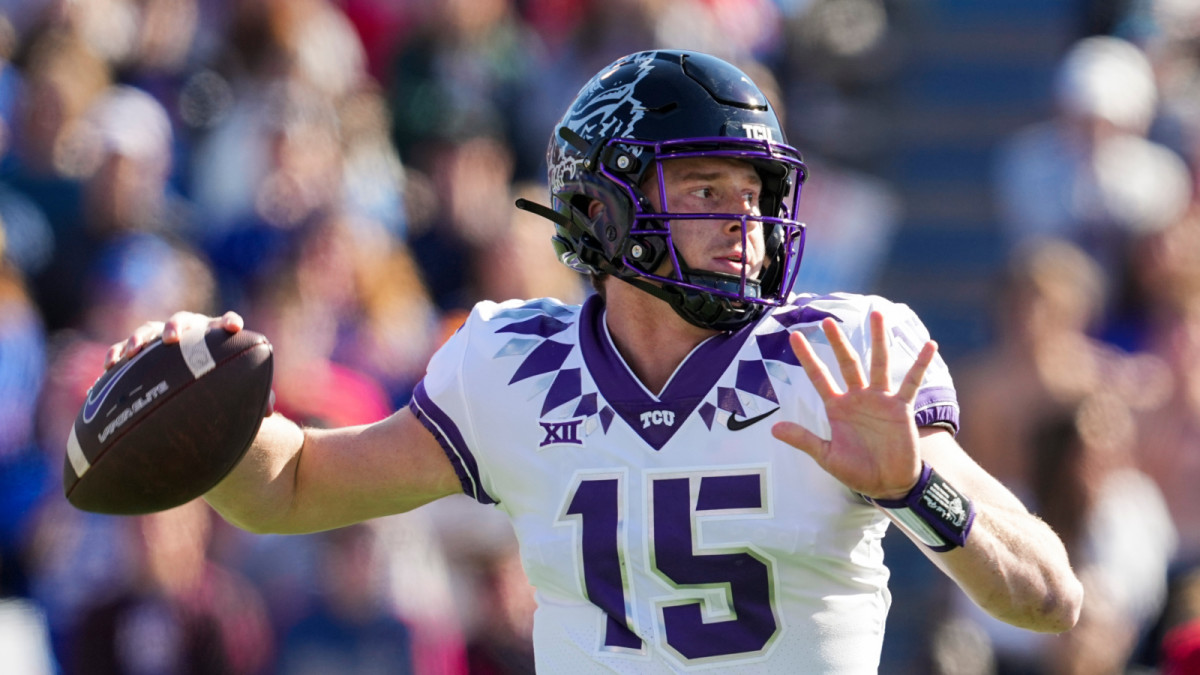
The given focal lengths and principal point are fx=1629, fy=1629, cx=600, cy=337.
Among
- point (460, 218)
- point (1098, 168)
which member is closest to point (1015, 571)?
point (460, 218)

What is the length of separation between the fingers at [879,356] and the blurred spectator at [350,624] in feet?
10.3

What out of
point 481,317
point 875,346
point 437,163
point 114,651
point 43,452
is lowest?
point 114,651

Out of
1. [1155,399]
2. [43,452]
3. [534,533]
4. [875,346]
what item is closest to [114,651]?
[43,452]

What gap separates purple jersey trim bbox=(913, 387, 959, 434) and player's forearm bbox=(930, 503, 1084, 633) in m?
0.18

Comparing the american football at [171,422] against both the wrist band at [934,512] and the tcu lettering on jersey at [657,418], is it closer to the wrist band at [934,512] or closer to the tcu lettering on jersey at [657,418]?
the tcu lettering on jersey at [657,418]

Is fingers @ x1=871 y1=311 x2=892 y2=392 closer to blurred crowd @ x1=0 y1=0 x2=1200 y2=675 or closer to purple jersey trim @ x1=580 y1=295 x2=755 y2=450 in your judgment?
purple jersey trim @ x1=580 y1=295 x2=755 y2=450

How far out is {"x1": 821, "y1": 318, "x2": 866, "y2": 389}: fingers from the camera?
2848 mm

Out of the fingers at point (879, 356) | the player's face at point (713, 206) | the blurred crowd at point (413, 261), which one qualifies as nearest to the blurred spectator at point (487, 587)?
the blurred crowd at point (413, 261)

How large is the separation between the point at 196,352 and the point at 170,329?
81 mm

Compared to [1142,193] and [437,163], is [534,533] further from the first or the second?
[1142,193]

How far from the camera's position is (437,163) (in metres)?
6.85

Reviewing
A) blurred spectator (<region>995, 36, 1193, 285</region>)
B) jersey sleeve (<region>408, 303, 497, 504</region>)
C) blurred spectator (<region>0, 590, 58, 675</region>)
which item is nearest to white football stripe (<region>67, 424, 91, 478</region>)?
jersey sleeve (<region>408, 303, 497, 504</region>)

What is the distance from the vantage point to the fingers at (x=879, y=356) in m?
2.83

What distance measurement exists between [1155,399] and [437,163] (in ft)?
9.99
